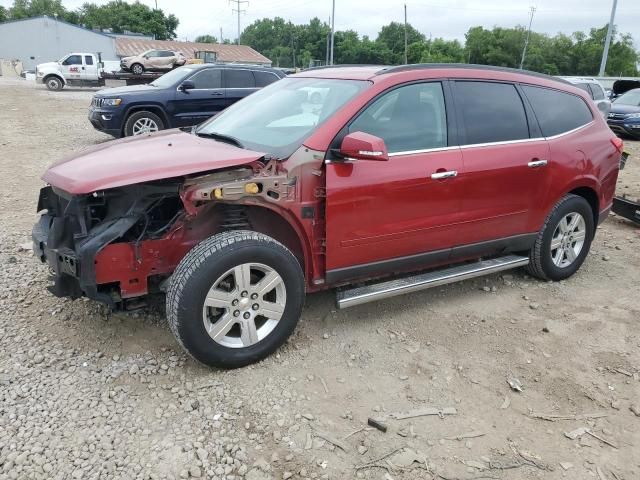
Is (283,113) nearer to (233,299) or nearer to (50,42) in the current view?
(233,299)

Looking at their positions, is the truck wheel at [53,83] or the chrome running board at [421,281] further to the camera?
the truck wheel at [53,83]

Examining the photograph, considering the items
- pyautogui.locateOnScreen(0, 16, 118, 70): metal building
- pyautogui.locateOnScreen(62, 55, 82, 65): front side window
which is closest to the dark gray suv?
pyautogui.locateOnScreen(62, 55, 82, 65): front side window

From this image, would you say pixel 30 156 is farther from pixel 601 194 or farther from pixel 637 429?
pixel 637 429

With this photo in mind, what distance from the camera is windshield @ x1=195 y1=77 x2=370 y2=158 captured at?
3605 mm

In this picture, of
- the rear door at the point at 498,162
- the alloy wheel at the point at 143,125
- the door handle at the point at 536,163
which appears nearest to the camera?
the rear door at the point at 498,162

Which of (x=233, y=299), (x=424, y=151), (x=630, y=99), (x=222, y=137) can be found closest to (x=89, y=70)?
(x=630, y=99)

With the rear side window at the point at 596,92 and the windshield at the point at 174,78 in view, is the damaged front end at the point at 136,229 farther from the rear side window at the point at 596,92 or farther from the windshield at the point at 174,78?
the rear side window at the point at 596,92

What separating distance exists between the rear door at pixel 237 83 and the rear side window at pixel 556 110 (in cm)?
795

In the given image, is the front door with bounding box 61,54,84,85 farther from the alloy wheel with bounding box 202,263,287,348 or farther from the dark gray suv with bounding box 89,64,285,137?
the alloy wheel with bounding box 202,263,287,348

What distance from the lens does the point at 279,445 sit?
8.99ft

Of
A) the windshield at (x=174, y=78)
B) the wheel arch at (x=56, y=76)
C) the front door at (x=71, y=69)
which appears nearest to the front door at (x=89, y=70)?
the front door at (x=71, y=69)

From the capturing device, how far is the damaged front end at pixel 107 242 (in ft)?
10.2

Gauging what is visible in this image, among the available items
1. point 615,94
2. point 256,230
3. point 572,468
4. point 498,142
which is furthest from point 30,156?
point 615,94

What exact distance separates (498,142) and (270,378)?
246cm
